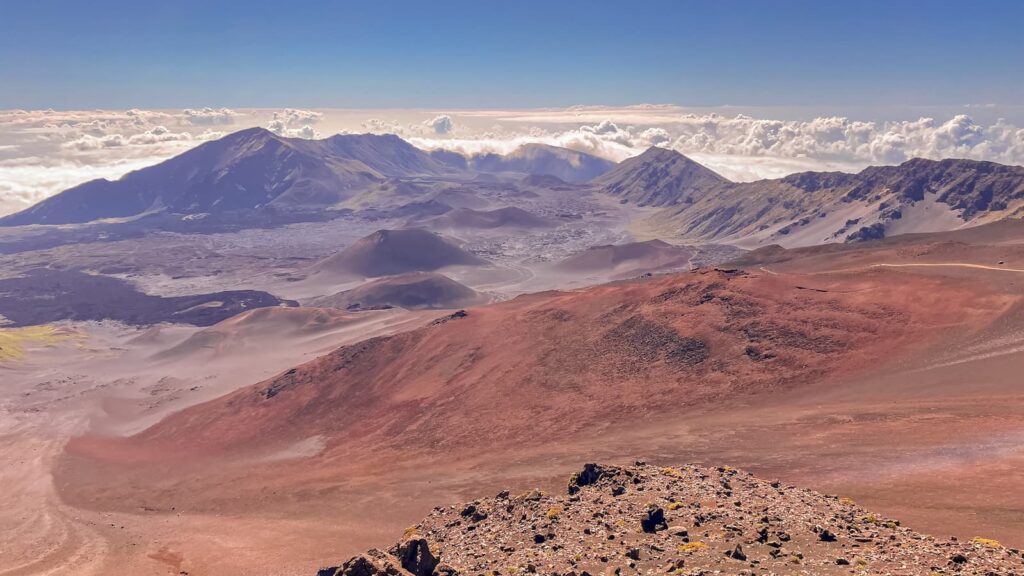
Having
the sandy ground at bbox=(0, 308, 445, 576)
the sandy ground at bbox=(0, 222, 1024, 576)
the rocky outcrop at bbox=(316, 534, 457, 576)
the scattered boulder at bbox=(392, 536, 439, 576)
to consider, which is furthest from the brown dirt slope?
the scattered boulder at bbox=(392, 536, 439, 576)

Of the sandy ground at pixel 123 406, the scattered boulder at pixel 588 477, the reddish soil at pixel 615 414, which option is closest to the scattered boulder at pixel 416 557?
the scattered boulder at pixel 588 477

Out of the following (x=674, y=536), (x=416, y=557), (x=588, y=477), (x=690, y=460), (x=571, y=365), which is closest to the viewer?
(x=416, y=557)

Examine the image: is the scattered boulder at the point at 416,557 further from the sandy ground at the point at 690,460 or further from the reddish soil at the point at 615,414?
the reddish soil at the point at 615,414

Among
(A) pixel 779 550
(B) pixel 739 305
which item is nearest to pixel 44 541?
(A) pixel 779 550

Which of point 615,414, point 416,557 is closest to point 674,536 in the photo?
point 416,557

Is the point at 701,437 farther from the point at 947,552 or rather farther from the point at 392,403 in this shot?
the point at 392,403

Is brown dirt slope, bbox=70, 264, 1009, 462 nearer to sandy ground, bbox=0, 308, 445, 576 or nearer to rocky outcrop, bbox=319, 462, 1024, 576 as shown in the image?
sandy ground, bbox=0, 308, 445, 576

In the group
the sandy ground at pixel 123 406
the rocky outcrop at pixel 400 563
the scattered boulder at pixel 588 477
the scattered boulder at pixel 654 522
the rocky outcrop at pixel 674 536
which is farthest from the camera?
the sandy ground at pixel 123 406

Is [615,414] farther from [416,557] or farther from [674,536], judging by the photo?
[416,557]

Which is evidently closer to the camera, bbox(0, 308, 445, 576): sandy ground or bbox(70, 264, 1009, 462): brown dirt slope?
bbox(0, 308, 445, 576): sandy ground

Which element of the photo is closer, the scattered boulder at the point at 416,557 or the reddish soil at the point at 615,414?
the scattered boulder at the point at 416,557

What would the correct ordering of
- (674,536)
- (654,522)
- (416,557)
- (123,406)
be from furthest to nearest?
1. (123,406)
2. (654,522)
3. (674,536)
4. (416,557)
